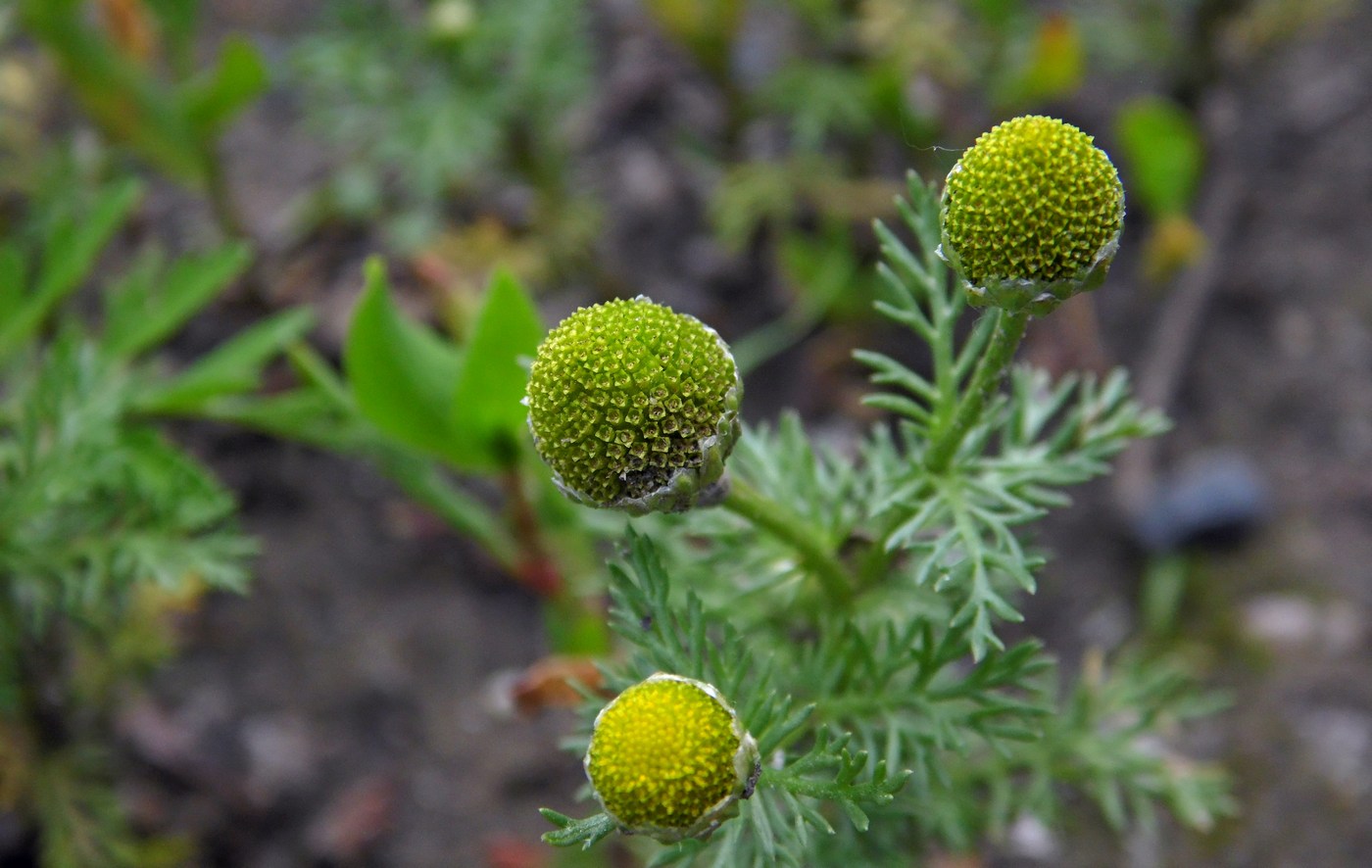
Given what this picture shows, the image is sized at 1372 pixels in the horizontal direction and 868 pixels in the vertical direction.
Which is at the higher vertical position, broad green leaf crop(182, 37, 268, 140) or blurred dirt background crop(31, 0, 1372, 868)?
broad green leaf crop(182, 37, 268, 140)

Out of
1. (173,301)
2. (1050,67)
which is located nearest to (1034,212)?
(173,301)

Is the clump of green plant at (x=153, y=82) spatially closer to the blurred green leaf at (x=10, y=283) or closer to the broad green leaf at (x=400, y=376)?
the blurred green leaf at (x=10, y=283)

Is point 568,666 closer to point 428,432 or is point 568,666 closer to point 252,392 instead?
point 428,432

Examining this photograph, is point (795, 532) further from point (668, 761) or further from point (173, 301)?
point (173, 301)

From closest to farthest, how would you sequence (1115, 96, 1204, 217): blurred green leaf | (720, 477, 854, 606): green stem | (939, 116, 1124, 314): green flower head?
(939, 116, 1124, 314): green flower head
(720, 477, 854, 606): green stem
(1115, 96, 1204, 217): blurred green leaf

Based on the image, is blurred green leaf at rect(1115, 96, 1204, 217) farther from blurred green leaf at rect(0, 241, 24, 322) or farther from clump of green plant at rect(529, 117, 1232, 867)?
blurred green leaf at rect(0, 241, 24, 322)

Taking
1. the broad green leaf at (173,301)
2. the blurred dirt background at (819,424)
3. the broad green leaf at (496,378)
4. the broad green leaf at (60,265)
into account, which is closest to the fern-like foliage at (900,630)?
the broad green leaf at (496,378)

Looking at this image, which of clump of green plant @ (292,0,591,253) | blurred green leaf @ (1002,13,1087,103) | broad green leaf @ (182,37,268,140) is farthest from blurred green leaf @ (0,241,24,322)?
blurred green leaf @ (1002,13,1087,103)
